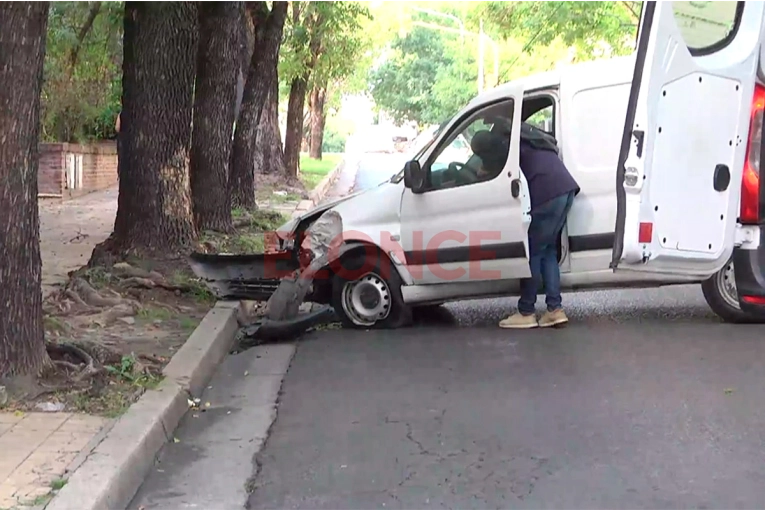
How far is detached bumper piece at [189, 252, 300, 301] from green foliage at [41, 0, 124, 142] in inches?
248

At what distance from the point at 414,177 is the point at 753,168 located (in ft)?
8.94

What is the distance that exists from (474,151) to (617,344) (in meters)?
1.96

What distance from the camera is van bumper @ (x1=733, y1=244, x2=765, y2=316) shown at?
744cm

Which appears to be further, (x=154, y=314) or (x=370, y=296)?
(x=154, y=314)

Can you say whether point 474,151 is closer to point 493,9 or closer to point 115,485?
point 115,485

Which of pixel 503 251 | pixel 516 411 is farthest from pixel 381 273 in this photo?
pixel 516 411

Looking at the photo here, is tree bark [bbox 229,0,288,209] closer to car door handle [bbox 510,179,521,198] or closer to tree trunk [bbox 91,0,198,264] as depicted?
tree trunk [bbox 91,0,198,264]

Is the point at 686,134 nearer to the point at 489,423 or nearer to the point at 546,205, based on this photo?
the point at 546,205

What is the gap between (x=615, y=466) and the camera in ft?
16.1

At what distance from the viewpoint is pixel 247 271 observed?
29.4 ft

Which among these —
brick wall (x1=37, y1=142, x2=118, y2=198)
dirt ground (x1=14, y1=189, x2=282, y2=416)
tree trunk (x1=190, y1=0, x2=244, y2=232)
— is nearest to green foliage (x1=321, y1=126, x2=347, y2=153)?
brick wall (x1=37, y1=142, x2=118, y2=198)

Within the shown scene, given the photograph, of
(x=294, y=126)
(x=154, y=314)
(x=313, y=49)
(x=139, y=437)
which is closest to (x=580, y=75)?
(x=154, y=314)

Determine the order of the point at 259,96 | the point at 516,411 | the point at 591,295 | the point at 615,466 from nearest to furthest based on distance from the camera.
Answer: the point at 615,466
the point at 516,411
the point at 591,295
the point at 259,96

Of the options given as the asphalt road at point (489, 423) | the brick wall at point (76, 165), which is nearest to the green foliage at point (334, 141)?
the brick wall at point (76, 165)
